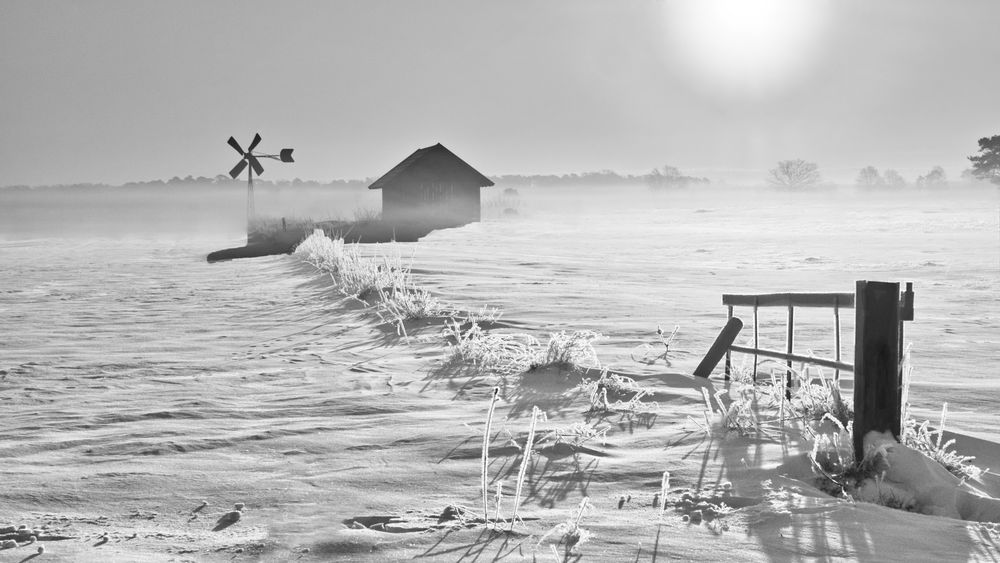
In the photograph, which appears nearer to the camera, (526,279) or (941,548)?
(941,548)

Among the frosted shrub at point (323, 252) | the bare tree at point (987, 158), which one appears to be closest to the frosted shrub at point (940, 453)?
the frosted shrub at point (323, 252)

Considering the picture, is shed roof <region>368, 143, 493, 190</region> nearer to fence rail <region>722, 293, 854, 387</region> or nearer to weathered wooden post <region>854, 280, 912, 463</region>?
fence rail <region>722, 293, 854, 387</region>

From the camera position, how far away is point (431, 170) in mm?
38375

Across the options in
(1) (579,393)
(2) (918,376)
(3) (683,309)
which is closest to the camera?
(1) (579,393)

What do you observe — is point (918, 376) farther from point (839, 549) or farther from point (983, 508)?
point (839, 549)

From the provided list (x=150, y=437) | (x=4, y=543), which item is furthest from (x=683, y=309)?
(x=4, y=543)

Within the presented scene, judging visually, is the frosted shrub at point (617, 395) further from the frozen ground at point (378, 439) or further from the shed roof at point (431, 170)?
the shed roof at point (431, 170)

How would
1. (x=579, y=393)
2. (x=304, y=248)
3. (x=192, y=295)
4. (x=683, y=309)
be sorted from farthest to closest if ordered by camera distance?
(x=304, y=248) < (x=192, y=295) < (x=683, y=309) < (x=579, y=393)

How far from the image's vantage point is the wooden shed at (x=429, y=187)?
37938mm

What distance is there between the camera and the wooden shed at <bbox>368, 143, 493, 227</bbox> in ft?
124

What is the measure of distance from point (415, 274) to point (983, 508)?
12372 millimetres

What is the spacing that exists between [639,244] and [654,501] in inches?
1085

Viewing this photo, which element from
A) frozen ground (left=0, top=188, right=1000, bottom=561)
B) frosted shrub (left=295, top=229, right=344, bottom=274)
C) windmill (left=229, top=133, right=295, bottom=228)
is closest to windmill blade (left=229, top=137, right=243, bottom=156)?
windmill (left=229, top=133, right=295, bottom=228)

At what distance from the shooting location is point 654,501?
3.95 metres
